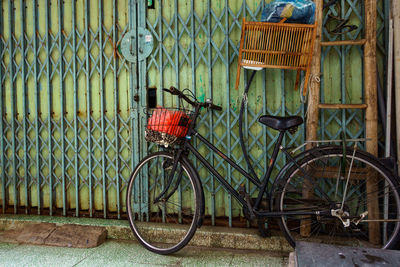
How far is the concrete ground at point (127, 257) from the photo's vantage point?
10.1 ft

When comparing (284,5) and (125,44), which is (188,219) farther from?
(284,5)

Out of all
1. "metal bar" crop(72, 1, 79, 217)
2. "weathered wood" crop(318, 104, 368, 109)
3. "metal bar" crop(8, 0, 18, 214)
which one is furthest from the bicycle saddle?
"metal bar" crop(8, 0, 18, 214)

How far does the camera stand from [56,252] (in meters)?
3.40

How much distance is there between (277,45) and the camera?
10.0ft

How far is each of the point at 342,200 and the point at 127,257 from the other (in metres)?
2.31

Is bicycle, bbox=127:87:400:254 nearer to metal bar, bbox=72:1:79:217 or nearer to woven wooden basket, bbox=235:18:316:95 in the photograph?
woven wooden basket, bbox=235:18:316:95

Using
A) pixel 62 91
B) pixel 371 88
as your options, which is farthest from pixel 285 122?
pixel 62 91

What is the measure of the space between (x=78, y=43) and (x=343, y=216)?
148 inches

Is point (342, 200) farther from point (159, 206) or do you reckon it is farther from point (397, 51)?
point (159, 206)

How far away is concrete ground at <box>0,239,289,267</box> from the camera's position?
3.08 metres

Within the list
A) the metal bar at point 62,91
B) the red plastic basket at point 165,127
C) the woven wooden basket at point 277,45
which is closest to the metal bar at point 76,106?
the metal bar at point 62,91

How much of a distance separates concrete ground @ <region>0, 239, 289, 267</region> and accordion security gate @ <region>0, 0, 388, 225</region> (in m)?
0.55

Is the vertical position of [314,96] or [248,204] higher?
[314,96]

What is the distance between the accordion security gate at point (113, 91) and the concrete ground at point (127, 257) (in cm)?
55
